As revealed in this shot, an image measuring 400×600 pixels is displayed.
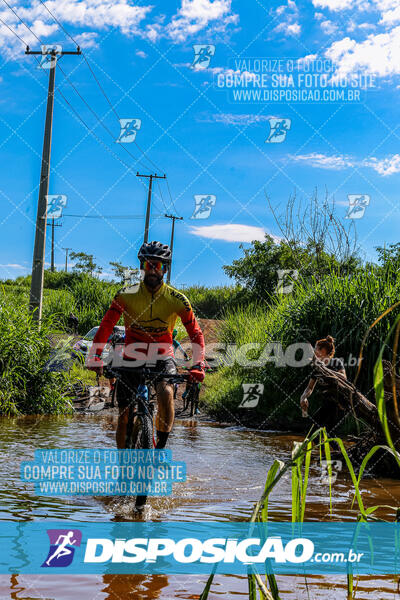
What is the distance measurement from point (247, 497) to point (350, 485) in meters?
1.57

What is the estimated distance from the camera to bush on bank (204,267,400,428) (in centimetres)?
1173

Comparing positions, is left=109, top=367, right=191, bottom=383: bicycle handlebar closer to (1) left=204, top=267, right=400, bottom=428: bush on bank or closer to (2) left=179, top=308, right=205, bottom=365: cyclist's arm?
(2) left=179, top=308, right=205, bottom=365: cyclist's arm

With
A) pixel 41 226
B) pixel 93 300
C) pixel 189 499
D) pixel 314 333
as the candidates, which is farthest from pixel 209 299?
pixel 189 499

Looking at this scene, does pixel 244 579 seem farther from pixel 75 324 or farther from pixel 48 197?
pixel 75 324

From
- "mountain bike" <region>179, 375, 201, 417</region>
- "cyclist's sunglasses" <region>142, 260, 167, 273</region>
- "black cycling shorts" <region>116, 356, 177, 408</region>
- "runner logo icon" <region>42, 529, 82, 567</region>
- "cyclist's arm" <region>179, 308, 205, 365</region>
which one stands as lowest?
"runner logo icon" <region>42, 529, 82, 567</region>

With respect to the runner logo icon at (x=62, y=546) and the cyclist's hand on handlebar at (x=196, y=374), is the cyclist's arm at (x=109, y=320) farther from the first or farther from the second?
the runner logo icon at (x=62, y=546)

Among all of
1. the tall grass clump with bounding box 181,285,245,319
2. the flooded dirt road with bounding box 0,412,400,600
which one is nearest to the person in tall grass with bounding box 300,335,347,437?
the flooded dirt road with bounding box 0,412,400,600

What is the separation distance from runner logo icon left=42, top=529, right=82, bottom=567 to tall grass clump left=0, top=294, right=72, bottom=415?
743 centimetres

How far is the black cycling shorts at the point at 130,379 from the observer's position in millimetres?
5508

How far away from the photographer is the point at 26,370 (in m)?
12.1

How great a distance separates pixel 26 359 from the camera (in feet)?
40.2

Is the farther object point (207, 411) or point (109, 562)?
point (207, 411)

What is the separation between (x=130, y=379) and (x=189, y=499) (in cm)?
147

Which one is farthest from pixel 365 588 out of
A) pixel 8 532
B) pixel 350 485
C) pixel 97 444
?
pixel 97 444
